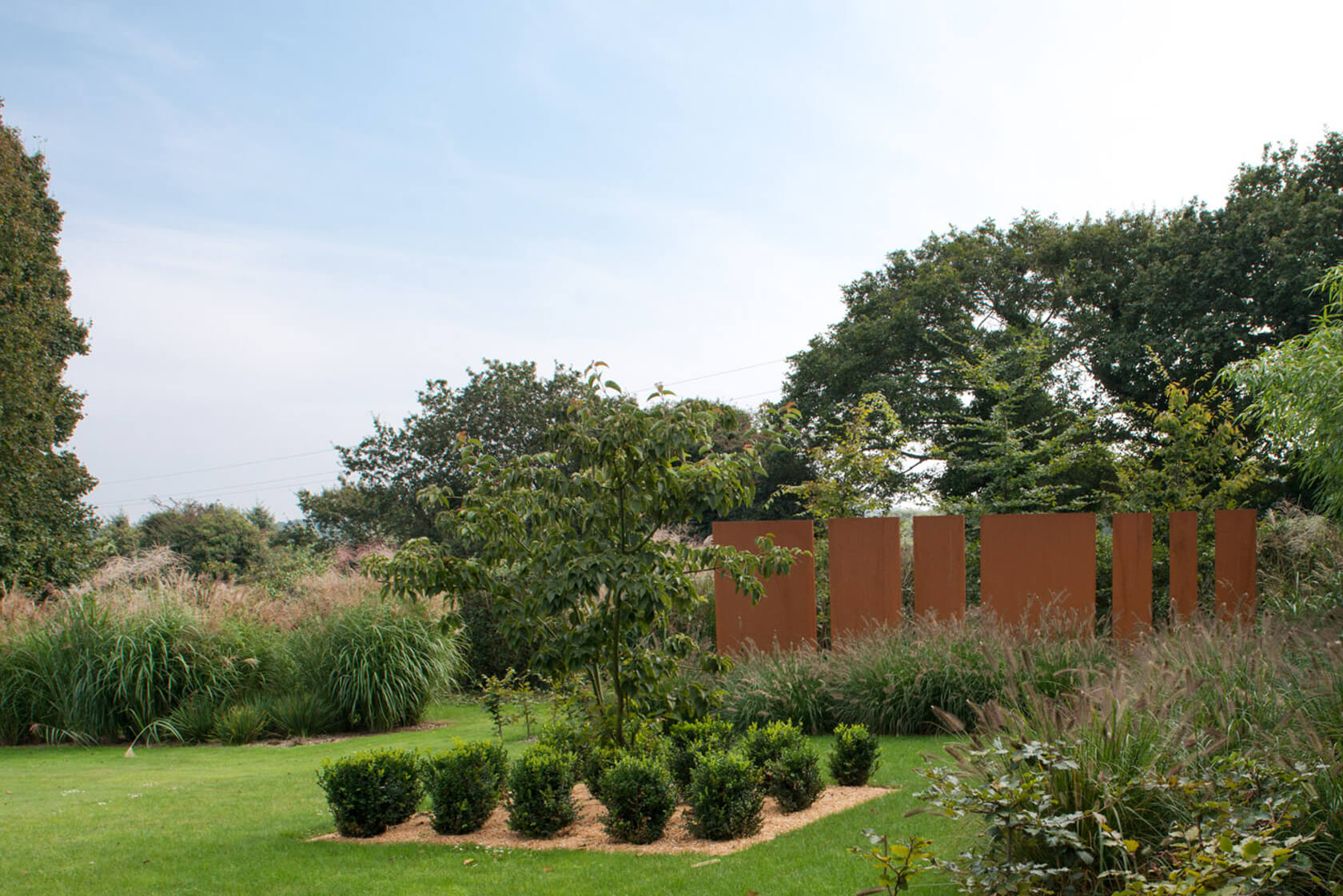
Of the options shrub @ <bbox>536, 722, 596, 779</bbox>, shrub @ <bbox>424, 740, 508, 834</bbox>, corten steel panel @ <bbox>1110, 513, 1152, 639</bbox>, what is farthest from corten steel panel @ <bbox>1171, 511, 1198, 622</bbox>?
shrub @ <bbox>424, 740, 508, 834</bbox>

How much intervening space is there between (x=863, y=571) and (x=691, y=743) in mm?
4299

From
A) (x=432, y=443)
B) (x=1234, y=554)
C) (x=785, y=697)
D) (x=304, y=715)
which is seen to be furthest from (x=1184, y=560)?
(x=432, y=443)

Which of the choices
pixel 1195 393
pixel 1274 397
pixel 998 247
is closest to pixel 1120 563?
pixel 1274 397

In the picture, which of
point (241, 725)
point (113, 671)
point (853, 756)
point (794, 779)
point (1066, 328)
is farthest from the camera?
point (1066, 328)

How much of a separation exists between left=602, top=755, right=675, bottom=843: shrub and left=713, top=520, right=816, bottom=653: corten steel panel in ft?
14.9

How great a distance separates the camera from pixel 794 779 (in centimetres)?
488

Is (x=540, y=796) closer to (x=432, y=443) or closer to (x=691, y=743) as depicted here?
(x=691, y=743)

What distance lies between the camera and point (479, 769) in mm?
4902

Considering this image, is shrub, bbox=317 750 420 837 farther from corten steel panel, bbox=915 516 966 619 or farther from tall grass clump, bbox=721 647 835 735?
corten steel panel, bbox=915 516 966 619

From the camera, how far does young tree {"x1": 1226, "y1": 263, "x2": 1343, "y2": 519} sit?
29.3 feet

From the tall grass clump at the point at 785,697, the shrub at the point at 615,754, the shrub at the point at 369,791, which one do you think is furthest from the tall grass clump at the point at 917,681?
the shrub at the point at 369,791

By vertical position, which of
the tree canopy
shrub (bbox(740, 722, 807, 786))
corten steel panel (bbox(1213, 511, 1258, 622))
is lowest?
shrub (bbox(740, 722, 807, 786))

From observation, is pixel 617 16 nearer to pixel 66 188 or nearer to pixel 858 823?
pixel 858 823

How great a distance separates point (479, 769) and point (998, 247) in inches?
1004
